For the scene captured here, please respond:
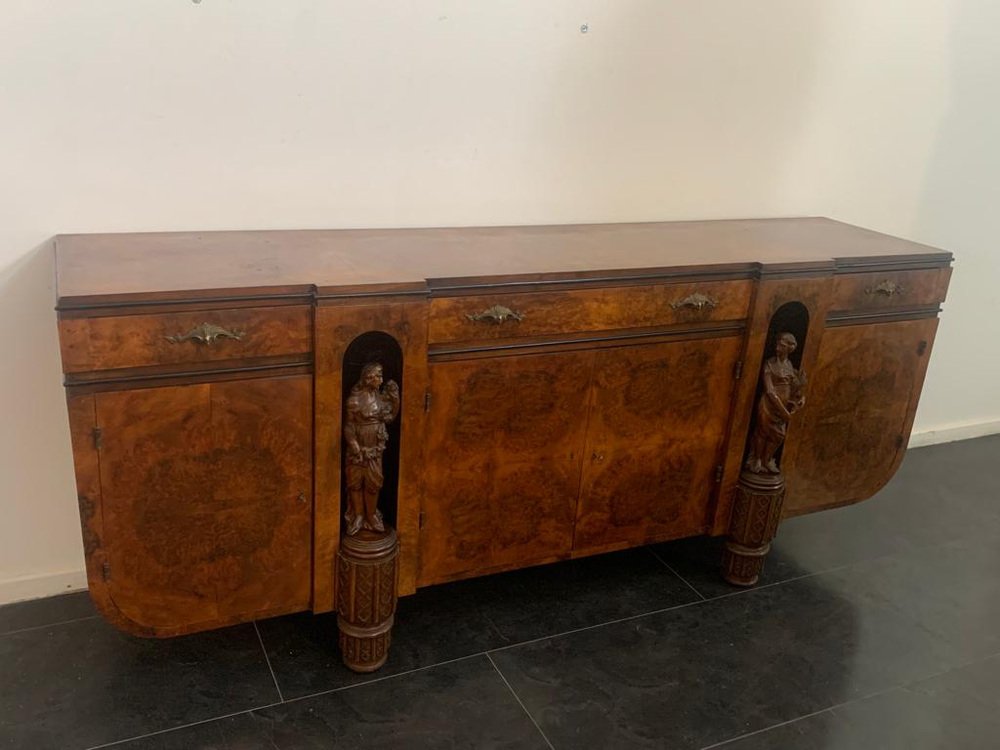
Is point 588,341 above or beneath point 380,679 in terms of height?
above

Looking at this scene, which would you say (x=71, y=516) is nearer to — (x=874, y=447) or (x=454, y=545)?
(x=454, y=545)

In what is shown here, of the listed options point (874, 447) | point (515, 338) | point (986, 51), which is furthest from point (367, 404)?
point (986, 51)

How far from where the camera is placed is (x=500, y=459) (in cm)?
216

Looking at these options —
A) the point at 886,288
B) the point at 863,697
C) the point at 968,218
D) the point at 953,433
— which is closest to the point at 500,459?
the point at 863,697

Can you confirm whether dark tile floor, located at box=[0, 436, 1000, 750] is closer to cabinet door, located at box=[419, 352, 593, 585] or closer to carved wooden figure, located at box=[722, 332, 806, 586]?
carved wooden figure, located at box=[722, 332, 806, 586]

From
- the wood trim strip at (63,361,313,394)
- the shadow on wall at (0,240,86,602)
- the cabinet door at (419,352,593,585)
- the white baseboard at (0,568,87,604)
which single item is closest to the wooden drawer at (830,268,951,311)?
the cabinet door at (419,352,593,585)

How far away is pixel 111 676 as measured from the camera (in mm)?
2104

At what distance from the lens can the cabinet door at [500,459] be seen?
81.5 inches

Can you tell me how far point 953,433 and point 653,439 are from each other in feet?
6.60

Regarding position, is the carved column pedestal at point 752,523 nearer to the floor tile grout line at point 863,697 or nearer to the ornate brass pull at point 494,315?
the floor tile grout line at point 863,697

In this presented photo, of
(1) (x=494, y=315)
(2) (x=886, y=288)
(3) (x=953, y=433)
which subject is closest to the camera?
(1) (x=494, y=315)

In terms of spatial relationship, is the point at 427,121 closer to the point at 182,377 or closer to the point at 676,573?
the point at 182,377

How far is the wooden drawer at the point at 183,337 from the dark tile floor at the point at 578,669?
0.80m

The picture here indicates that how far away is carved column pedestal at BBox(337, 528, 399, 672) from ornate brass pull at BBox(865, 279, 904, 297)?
1.41 m
